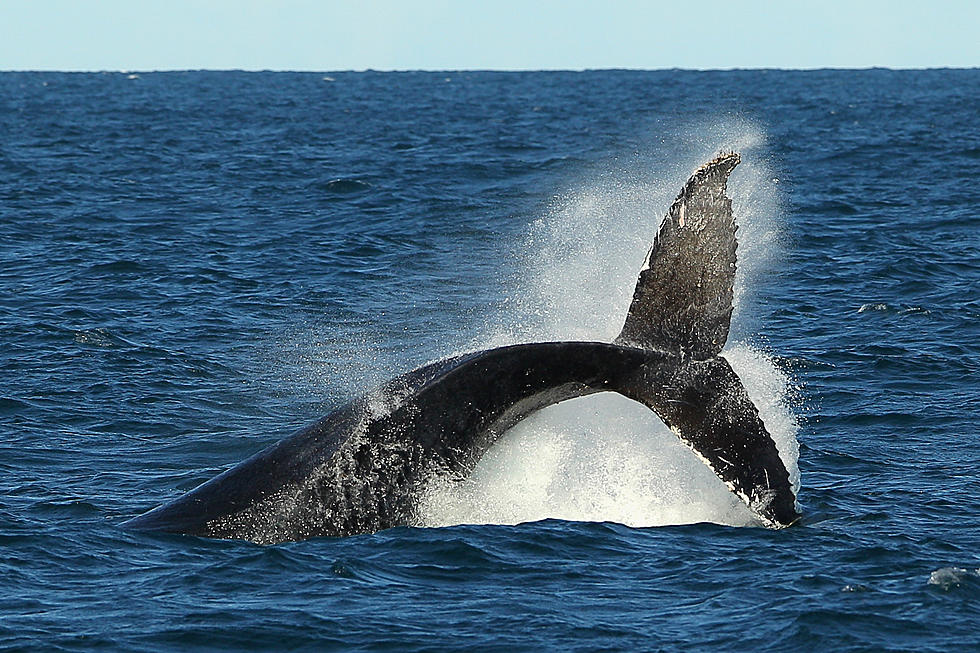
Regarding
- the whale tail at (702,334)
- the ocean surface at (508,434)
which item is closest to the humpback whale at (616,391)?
the whale tail at (702,334)

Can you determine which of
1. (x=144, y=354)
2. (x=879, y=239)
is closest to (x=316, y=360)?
(x=144, y=354)

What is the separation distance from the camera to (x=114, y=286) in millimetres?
24875

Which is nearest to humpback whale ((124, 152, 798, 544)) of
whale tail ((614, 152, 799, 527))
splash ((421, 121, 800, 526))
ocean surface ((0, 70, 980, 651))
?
whale tail ((614, 152, 799, 527))

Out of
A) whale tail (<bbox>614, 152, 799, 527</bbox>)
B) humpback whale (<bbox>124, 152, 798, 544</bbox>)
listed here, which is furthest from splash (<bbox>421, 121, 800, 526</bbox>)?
whale tail (<bbox>614, 152, 799, 527</bbox>)

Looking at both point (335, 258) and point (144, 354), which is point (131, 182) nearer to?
point (335, 258)

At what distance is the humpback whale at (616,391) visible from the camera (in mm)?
10203

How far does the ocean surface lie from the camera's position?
1016 cm

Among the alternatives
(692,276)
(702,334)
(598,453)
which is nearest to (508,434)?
(702,334)

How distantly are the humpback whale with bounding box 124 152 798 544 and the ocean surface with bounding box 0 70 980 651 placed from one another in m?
0.56

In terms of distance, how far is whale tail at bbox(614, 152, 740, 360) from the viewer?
1020 cm

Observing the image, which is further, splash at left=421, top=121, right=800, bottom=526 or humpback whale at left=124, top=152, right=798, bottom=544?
splash at left=421, top=121, right=800, bottom=526

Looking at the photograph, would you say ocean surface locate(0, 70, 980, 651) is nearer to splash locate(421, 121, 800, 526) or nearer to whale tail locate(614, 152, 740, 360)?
splash locate(421, 121, 800, 526)

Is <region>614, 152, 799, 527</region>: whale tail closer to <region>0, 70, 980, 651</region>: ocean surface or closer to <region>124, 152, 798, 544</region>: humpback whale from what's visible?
<region>124, 152, 798, 544</region>: humpback whale

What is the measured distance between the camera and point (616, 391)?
10.3m
